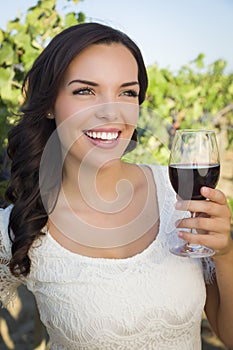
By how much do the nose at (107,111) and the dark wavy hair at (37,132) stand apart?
19 centimetres

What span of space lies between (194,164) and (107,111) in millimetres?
332

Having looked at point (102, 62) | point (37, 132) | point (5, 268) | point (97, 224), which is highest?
point (102, 62)

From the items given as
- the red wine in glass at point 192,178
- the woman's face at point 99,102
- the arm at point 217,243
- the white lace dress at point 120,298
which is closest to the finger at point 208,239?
the arm at point 217,243

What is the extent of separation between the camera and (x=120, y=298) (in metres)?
1.68

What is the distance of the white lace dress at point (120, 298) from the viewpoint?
1663 mm

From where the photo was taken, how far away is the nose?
5.37 feet

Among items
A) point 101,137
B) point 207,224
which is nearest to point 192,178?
point 207,224

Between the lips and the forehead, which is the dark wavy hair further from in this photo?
the lips

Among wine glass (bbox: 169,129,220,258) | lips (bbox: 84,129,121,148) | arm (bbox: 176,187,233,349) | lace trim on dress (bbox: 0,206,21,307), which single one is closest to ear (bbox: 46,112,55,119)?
lips (bbox: 84,129,121,148)

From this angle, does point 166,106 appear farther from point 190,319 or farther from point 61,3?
point 190,319

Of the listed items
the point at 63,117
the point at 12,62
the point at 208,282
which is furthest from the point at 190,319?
the point at 12,62

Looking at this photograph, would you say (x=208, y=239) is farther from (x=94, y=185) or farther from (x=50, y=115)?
(x=50, y=115)

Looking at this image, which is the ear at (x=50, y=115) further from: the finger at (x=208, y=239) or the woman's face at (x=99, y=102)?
the finger at (x=208, y=239)

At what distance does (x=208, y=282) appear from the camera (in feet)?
5.96
